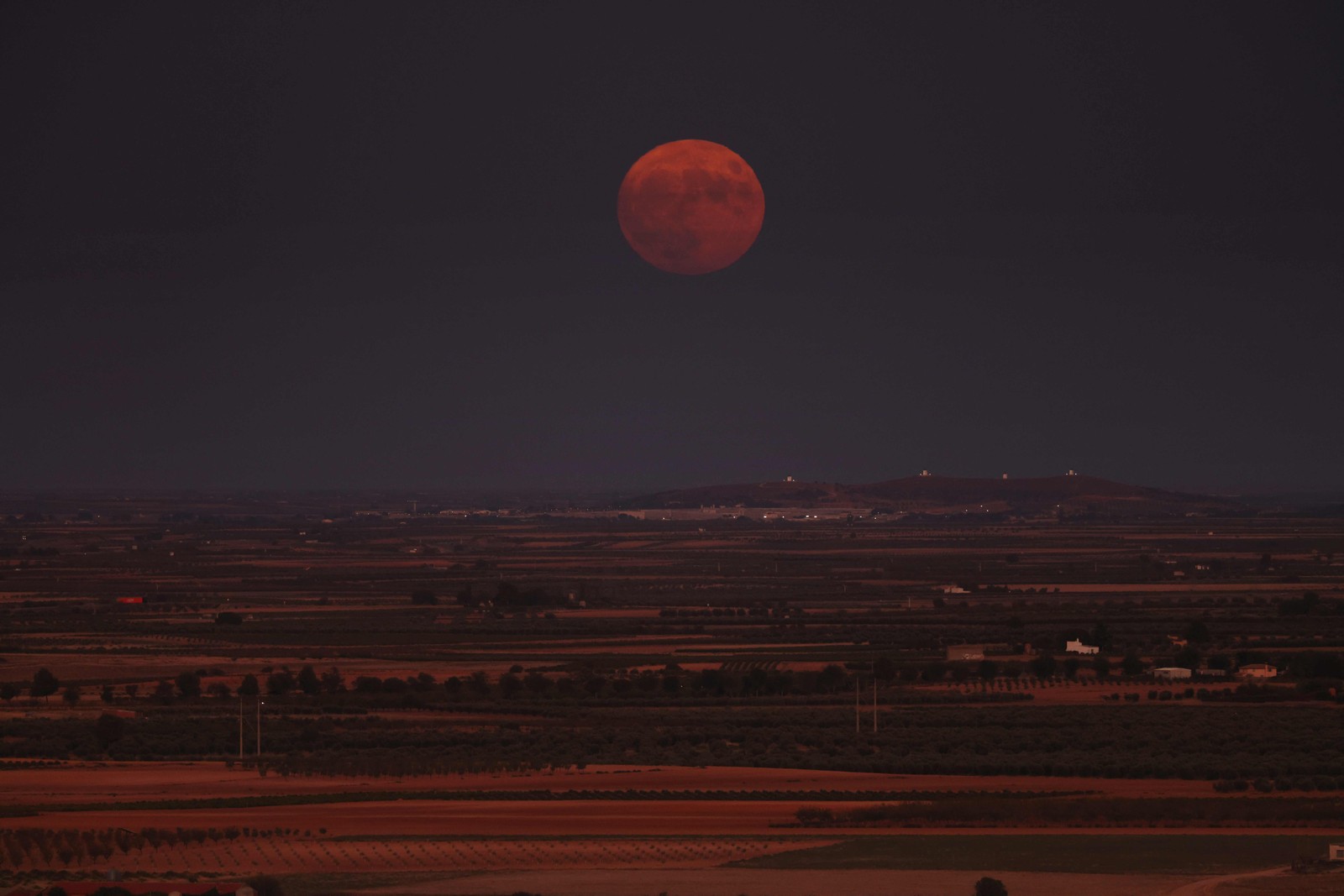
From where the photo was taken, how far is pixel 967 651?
5938 cm

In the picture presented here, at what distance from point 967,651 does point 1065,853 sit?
30871mm

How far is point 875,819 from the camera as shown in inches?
1248

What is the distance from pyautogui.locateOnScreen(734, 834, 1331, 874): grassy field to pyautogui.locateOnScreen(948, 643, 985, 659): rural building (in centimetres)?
2741

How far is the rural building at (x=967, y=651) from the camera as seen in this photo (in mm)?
57656

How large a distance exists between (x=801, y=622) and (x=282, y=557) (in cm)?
6450

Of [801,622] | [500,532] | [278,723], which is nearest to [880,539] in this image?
[500,532]

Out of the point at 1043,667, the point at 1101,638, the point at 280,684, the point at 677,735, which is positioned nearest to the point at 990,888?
the point at 677,735

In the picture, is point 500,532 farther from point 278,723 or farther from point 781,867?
point 781,867

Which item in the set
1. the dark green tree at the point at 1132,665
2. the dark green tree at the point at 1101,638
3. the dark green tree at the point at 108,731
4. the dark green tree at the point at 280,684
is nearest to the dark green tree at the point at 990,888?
the dark green tree at the point at 108,731

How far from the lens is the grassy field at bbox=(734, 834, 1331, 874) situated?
27.6 m

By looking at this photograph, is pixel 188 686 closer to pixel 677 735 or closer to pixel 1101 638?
pixel 677 735

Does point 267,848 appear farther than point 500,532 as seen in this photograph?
No

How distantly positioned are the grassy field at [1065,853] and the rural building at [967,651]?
2741cm

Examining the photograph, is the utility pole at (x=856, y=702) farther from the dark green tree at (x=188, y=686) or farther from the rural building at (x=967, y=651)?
the dark green tree at (x=188, y=686)
